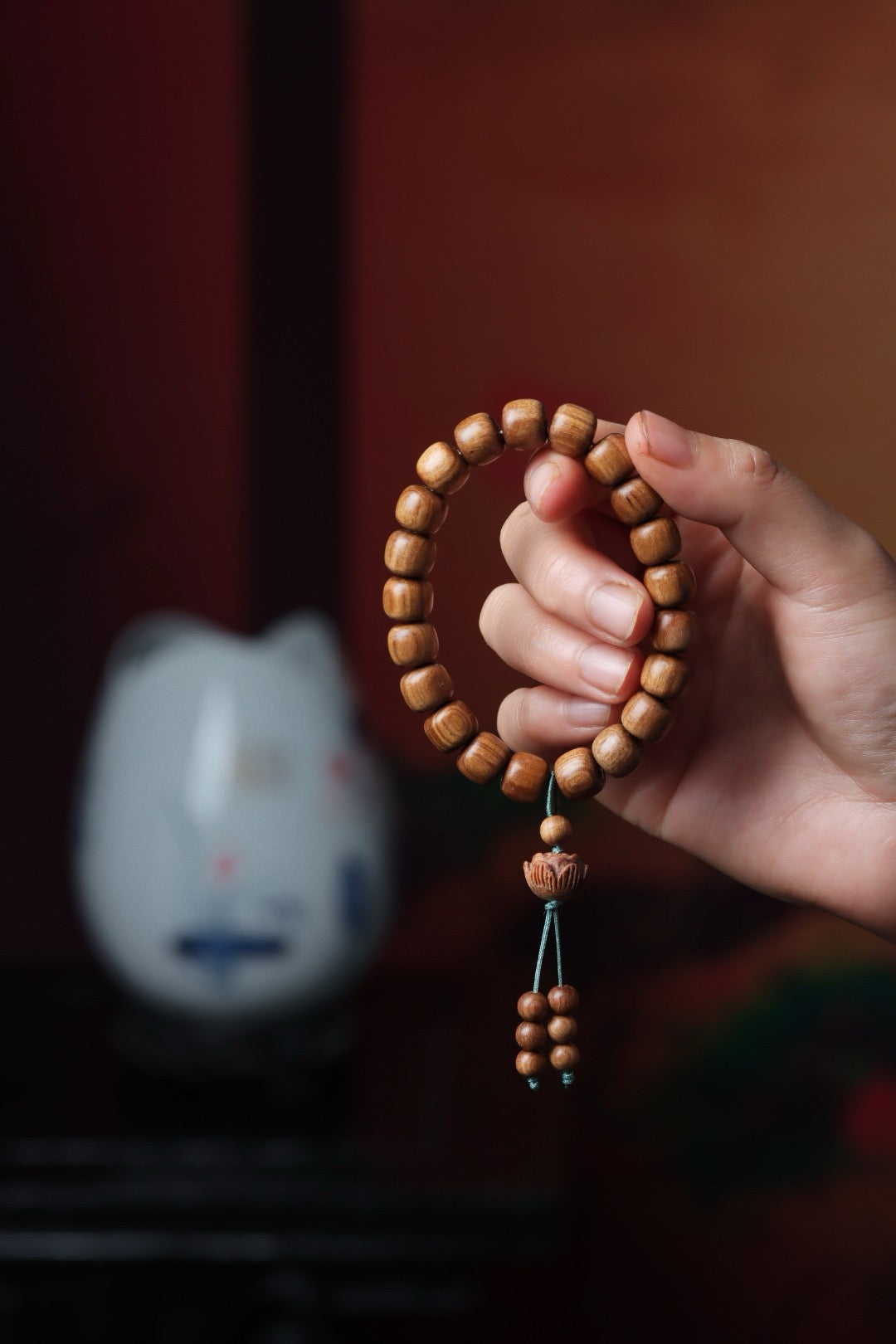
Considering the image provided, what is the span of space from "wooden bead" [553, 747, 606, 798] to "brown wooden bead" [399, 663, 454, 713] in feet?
0.23

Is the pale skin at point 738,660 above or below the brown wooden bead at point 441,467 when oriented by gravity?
below

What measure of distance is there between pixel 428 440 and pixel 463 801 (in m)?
0.43

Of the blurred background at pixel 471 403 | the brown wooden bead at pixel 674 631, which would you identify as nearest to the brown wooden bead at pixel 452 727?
the brown wooden bead at pixel 674 631

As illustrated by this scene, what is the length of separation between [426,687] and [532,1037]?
0.18 meters

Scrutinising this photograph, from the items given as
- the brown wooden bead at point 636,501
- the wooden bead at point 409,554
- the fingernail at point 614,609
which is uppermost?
the brown wooden bead at point 636,501

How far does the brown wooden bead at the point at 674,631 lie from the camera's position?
765 mm

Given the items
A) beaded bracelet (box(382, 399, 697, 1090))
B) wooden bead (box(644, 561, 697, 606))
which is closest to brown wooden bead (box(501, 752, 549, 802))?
A: beaded bracelet (box(382, 399, 697, 1090))

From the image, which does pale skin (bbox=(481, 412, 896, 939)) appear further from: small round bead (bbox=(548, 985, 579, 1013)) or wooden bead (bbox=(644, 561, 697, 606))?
small round bead (bbox=(548, 985, 579, 1013))

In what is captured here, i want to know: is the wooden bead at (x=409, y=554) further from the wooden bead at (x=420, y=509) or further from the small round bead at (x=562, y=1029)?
the small round bead at (x=562, y=1029)

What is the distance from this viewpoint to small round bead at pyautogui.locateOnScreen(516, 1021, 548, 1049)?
731mm

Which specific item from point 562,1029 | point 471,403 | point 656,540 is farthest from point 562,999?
point 471,403

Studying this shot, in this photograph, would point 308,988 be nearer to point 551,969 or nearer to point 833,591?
point 551,969

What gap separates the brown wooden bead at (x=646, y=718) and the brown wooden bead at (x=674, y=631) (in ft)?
0.09

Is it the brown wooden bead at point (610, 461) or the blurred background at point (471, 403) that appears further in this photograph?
the blurred background at point (471, 403)
